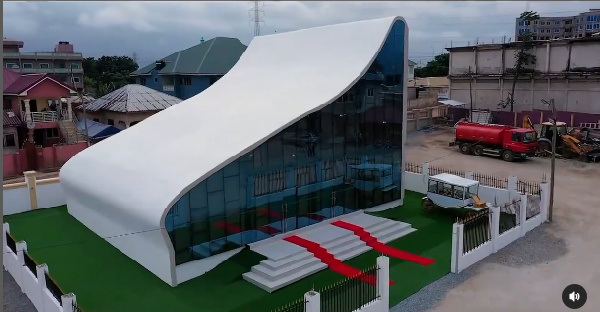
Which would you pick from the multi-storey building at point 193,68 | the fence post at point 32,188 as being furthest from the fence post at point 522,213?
the multi-storey building at point 193,68

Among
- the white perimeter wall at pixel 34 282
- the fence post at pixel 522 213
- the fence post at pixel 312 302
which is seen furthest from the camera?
the fence post at pixel 522 213

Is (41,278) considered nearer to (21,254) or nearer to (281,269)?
(21,254)

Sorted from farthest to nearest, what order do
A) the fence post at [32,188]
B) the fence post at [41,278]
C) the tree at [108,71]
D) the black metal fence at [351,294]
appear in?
1. the tree at [108,71]
2. the fence post at [32,188]
3. the fence post at [41,278]
4. the black metal fence at [351,294]

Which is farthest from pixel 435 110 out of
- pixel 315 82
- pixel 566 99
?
pixel 315 82

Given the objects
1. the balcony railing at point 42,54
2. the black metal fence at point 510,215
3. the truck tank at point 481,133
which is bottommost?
the black metal fence at point 510,215

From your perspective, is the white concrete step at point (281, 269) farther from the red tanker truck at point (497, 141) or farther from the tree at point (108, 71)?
the tree at point (108, 71)

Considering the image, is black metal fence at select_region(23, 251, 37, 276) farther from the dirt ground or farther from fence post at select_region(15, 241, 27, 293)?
the dirt ground

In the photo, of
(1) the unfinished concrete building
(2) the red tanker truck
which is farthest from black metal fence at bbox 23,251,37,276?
(1) the unfinished concrete building
